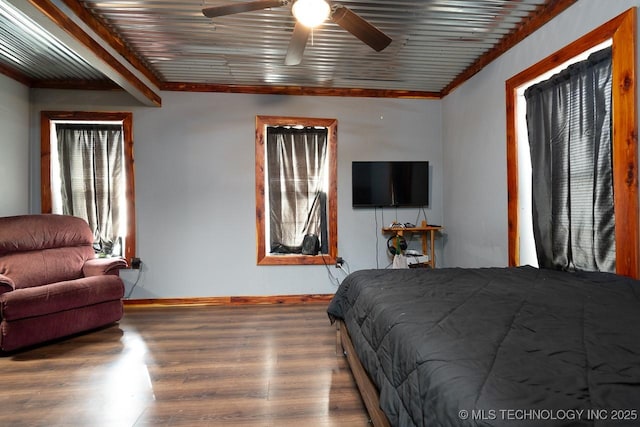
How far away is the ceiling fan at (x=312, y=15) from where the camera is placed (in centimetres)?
180

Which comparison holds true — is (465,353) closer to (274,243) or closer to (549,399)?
(549,399)

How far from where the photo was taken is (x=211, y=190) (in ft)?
12.7

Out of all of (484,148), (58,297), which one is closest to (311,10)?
(484,148)

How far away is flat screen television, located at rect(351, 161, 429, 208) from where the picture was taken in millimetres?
3939

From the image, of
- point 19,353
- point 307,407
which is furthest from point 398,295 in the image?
point 19,353

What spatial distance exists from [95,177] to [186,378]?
2974 millimetres

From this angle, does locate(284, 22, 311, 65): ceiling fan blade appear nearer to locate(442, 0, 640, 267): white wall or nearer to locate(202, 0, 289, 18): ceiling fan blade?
locate(202, 0, 289, 18): ceiling fan blade

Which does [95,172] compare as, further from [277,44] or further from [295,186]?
[277,44]

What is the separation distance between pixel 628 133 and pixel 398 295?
1.70 meters

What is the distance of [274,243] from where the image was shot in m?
4.00

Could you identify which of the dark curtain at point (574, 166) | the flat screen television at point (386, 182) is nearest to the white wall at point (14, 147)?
the flat screen television at point (386, 182)

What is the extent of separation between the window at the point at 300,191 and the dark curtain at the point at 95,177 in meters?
1.84

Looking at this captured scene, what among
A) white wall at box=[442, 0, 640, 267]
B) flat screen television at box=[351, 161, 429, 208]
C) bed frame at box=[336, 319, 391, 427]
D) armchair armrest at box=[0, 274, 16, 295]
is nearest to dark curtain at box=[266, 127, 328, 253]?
flat screen television at box=[351, 161, 429, 208]

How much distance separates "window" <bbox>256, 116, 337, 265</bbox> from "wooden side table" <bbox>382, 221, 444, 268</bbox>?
2.58 feet
